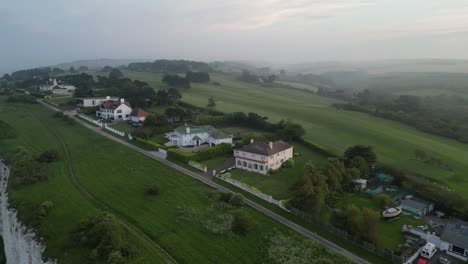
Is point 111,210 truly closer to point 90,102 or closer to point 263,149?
point 263,149

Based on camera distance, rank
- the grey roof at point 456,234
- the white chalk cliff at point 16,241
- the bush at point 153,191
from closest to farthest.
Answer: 1. the grey roof at point 456,234
2. the white chalk cliff at point 16,241
3. the bush at point 153,191

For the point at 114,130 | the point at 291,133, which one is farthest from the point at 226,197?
the point at 114,130

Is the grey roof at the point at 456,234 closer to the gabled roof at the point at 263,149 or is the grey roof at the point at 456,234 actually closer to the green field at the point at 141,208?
the green field at the point at 141,208

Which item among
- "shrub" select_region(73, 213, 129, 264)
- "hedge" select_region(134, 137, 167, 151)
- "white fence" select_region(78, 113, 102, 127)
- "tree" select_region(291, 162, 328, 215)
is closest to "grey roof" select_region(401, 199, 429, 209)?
"tree" select_region(291, 162, 328, 215)

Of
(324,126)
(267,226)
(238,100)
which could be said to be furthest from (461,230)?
(238,100)

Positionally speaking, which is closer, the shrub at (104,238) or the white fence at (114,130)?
the shrub at (104,238)

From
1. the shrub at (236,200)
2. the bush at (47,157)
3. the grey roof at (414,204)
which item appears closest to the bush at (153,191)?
the shrub at (236,200)

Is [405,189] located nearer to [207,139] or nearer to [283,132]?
[283,132]
